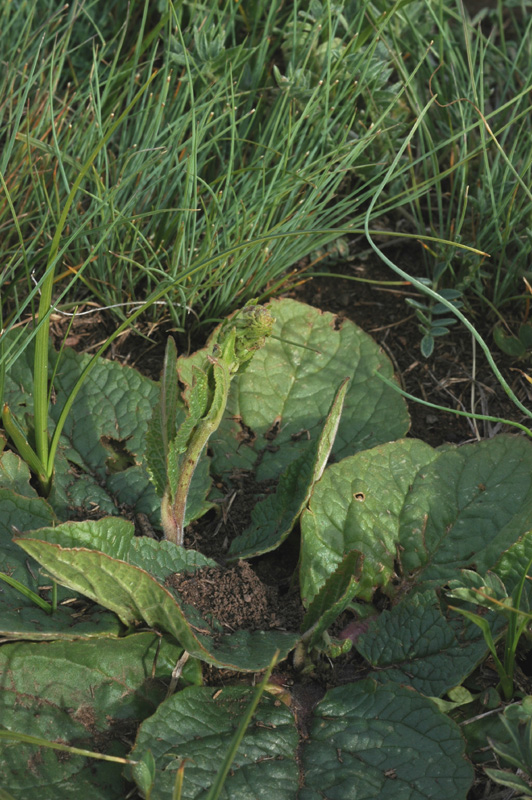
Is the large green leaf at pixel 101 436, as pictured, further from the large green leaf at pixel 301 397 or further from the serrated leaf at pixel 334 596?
the serrated leaf at pixel 334 596

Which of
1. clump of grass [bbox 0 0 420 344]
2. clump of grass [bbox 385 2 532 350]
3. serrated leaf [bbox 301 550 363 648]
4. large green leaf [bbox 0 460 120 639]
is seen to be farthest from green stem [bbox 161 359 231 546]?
clump of grass [bbox 385 2 532 350]

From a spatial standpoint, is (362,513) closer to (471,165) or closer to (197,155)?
(197,155)

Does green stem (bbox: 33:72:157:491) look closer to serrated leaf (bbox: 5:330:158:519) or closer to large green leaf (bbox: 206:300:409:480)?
serrated leaf (bbox: 5:330:158:519)

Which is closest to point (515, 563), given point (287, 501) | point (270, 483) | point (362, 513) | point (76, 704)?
point (362, 513)

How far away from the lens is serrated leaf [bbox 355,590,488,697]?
52.7 inches

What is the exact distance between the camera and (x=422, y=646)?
4.57 feet

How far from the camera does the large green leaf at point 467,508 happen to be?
5.01ft

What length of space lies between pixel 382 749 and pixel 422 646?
21 cm

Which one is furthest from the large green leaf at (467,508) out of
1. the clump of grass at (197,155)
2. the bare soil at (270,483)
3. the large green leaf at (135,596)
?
the clump of grass at (197,155)

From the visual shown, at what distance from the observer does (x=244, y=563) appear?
151cm

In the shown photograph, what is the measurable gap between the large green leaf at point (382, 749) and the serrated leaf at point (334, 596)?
130 mm

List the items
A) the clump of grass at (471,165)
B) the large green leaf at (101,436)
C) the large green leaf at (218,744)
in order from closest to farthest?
1. the large green leaf at (218,744)
2. the large green leaf at (101,436)
3. the clump of grass at (471,165)

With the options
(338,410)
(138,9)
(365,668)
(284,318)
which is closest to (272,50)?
(138,9)

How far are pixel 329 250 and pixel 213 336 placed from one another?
0.60 metres
